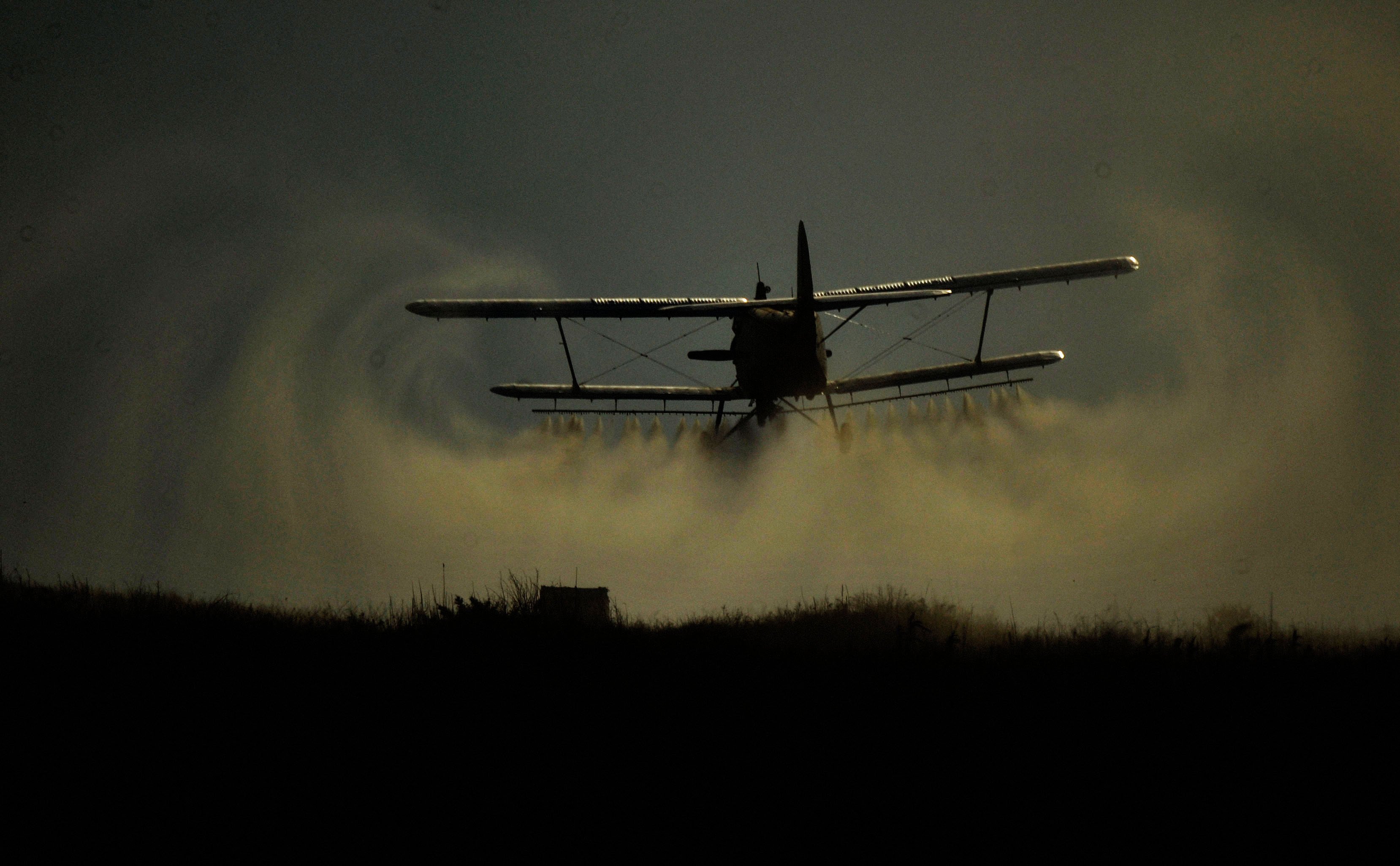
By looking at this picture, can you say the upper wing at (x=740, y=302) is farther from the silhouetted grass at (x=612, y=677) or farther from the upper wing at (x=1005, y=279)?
the silhouetted grass at (x=612, y=677)

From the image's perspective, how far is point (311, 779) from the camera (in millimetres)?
7977

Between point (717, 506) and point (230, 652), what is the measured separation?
27.2m

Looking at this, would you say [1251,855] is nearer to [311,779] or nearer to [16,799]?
[311,779]

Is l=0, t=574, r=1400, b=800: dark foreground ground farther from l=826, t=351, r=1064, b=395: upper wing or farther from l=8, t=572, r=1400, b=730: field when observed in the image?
l=826, t=351, r=1064, b=395: upper wing

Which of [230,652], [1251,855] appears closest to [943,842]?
[1251,855]

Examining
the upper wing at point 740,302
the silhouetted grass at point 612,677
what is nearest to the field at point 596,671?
the silhouetted grass at point 612,677

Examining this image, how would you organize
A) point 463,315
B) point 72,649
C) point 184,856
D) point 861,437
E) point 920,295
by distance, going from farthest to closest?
1. point 861,437
2. point 463,315
3. point 920,295
4. point 72,649
5. point 184,856

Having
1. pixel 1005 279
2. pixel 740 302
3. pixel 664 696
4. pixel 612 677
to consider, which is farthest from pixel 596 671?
pixel 1005 279

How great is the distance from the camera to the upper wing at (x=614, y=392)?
32812mm

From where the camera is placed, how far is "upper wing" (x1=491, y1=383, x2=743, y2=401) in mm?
32812

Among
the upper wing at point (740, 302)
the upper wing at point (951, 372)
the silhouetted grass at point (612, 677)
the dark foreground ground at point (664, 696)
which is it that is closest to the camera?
the dark foreground ground at point (664, 696)

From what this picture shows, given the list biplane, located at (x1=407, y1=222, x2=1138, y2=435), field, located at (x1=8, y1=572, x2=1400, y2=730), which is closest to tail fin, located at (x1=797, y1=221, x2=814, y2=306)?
biplane, located at (x1=407, y1=222, x2=1138, y2=435)

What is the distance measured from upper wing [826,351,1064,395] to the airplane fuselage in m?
2.43

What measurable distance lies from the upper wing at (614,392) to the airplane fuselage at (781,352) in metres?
2.34
